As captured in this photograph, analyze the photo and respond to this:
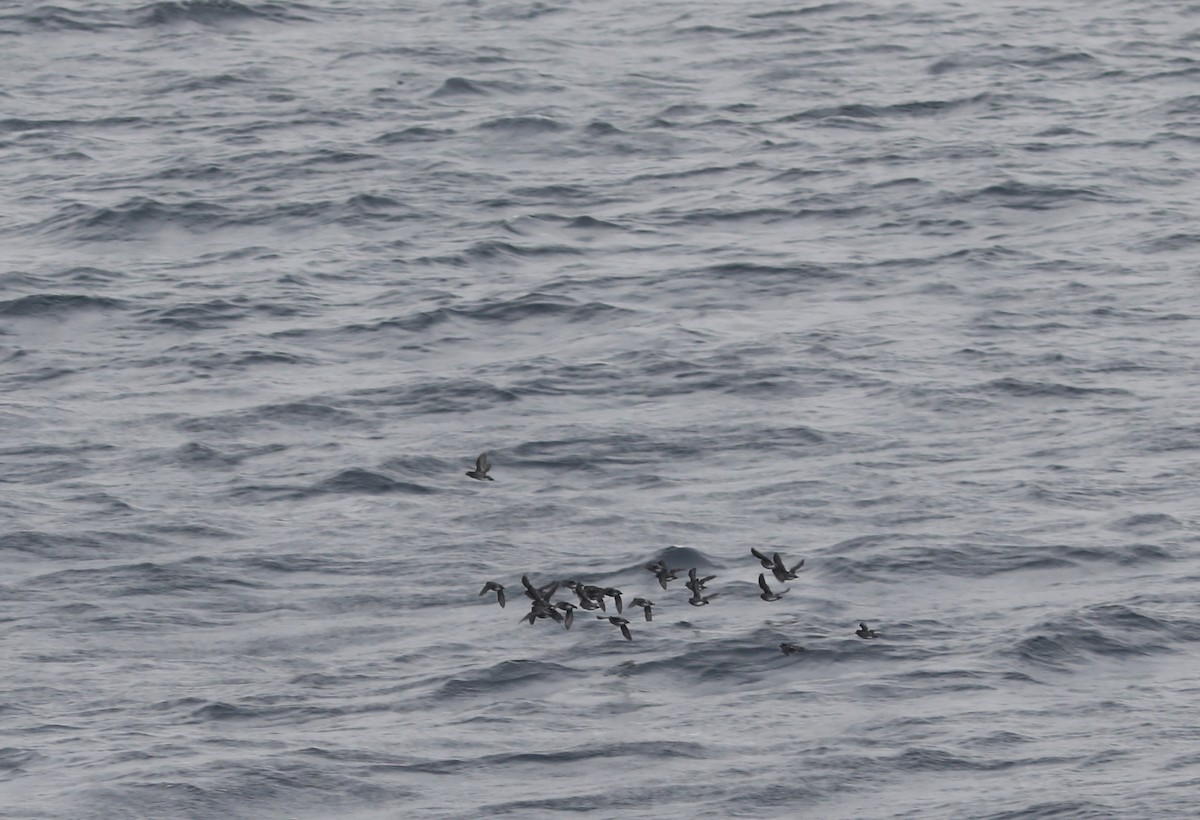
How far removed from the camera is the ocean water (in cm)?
2541

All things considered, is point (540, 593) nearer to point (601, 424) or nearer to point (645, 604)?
point (645, 604)

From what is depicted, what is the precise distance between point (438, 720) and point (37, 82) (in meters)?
30.0

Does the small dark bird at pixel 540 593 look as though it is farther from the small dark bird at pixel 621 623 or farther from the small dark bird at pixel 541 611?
the small dark bird at pixel 621 623

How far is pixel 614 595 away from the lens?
26.8m

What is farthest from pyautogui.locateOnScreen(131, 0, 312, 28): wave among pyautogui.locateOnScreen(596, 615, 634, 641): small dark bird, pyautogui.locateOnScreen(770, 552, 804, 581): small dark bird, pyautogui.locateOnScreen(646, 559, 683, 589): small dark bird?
pyautogui.locateOnScreen(770, 552, 804, 581): small dark bird

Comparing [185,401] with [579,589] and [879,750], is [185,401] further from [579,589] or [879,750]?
[879,750]

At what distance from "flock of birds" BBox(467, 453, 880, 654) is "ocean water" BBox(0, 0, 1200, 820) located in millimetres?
266

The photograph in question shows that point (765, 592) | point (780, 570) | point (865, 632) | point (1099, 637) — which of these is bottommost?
point (1099, 637)

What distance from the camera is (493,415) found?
34125 millimetres

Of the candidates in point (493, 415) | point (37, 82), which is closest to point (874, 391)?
point (493, 415)

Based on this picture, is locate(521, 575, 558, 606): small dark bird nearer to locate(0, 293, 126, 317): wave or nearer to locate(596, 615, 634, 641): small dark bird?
locate(596, 615, 634, 641): small dark bird

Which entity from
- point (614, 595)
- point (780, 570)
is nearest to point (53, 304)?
point (614, 595)

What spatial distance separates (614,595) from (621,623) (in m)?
0.66

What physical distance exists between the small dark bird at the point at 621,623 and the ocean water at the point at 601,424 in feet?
0.48
